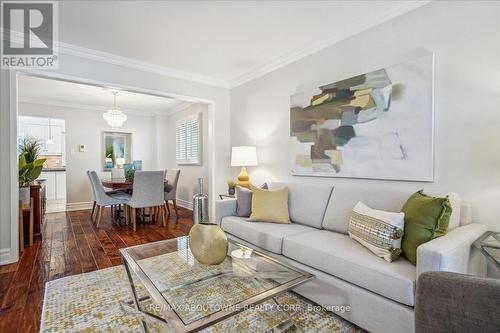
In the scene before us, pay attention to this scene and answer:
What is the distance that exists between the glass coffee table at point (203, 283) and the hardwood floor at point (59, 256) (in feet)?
2.66

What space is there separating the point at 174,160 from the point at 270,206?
4356 millimetres

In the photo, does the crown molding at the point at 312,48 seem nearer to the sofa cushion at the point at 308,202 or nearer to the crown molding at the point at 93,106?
the sofa cushion at the point at 308,202

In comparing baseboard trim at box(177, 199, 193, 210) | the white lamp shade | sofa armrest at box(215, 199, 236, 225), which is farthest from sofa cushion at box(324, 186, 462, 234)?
baseboard trim at box(177, 199, 193, 210)

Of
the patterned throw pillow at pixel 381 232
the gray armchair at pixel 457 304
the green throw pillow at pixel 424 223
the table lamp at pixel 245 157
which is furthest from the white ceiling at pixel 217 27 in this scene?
the gray armchair at pixel 457 304

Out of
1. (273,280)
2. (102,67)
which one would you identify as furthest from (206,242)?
(102,67)

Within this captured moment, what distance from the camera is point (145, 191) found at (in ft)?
13.0

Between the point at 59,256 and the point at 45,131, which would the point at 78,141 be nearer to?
the point at 45,131

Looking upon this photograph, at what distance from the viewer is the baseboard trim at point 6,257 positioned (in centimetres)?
261

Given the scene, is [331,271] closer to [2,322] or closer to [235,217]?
[235,217]

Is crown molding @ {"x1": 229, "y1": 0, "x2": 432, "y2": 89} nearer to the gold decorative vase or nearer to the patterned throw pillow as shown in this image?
the patterned throw pillow

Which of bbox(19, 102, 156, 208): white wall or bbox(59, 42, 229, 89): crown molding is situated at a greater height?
bbox(59, 42, 229, 89): crown molding

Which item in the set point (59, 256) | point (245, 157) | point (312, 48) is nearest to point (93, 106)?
point (59, 256)

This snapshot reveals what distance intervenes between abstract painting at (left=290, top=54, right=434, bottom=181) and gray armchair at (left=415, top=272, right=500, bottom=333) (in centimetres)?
145

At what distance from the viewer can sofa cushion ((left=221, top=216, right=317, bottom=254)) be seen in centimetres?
216
